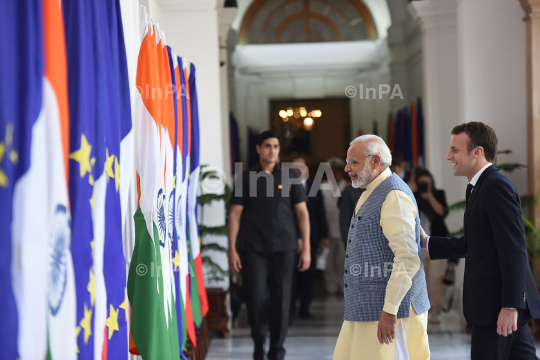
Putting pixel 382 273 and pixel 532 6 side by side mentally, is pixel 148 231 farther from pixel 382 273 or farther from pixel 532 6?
pixel 532 6

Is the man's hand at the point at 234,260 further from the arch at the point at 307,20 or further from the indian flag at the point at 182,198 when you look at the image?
the arch at the point at 307,20

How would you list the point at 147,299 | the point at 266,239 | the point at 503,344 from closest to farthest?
the point at 503,344 → the point at 147,299 → the point at 266,239

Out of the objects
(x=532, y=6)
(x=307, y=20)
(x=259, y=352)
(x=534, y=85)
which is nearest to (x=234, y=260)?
(x=259, y=352)

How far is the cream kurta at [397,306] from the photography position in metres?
2.29

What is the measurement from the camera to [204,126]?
18.3 feet

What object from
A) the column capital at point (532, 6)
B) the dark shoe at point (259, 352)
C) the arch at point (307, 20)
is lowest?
the dark shoe at point (259, 352)

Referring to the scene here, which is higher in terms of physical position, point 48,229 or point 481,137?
point 481,137

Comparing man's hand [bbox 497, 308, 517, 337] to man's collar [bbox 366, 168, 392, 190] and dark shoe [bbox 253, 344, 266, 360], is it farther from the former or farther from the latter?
dark shoe [bbox 253, 344, 266, 360]

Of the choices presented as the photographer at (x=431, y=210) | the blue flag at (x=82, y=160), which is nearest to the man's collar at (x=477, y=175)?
the blue flag at (x=82, y=160)

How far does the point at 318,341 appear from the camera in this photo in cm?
510

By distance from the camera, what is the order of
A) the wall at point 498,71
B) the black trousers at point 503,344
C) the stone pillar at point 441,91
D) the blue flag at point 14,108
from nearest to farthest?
the blue flag at point 14,108 < the black trousers at point 503,344 < the wall at point 498,71 < the stone pillar at point 441,91

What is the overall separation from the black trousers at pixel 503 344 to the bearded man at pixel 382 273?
0.78 ft

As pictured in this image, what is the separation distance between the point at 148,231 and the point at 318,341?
9.34 ft

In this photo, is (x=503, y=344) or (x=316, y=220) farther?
(x=316, y=220)
